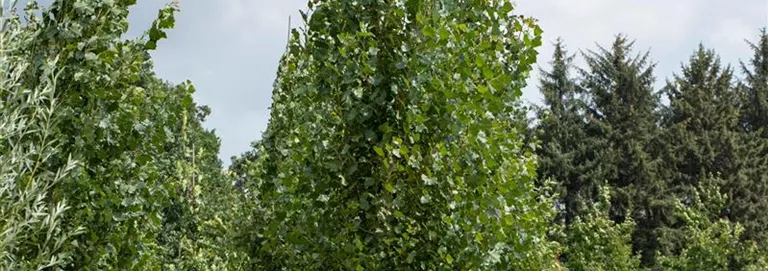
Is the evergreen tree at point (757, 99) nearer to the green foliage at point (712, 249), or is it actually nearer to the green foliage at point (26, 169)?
the green foliage at point (712, 249)

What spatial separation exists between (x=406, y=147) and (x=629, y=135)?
121 ft

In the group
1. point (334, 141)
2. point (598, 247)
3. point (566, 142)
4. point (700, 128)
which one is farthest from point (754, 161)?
point (334, 141)

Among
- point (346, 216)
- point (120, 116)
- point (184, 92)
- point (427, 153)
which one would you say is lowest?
point (346, 216)

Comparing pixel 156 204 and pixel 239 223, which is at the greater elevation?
pixel 239 223

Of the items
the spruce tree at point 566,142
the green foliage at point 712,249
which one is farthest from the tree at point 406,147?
the spruce tree at point 566,142

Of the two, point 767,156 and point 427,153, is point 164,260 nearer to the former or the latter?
point 427,153

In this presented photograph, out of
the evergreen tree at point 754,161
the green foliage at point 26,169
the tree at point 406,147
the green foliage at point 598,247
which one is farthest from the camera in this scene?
the evergreen tree at point 754,161

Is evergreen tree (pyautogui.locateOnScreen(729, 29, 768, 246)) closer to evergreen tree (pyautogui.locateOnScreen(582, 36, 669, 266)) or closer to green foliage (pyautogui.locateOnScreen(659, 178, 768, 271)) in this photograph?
evergreen tree (pyautogui.locateOnScreen(582, 36, 669, 266))

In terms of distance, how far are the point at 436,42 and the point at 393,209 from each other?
993 millimetres

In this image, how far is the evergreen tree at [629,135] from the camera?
38844 mm

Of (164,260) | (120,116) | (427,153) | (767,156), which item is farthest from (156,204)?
(767,156)

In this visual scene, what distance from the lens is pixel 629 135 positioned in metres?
40.9

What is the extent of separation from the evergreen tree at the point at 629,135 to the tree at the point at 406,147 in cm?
3255

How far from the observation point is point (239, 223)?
30.0ft
